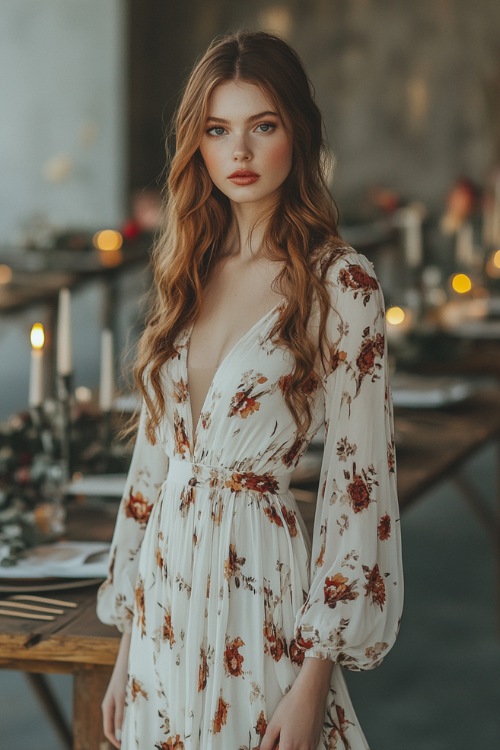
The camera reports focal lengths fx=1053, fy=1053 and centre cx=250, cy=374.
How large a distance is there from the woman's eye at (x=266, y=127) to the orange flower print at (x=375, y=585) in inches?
23.6

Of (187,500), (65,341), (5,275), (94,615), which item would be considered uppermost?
(5,275)

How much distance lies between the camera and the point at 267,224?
1.51 metres

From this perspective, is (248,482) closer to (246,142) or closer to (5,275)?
(246,142)

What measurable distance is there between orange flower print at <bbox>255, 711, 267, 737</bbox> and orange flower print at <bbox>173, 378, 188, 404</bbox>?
1.41 ft

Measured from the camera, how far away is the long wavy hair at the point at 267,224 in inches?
55.3

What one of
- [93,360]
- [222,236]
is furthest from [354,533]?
[93,360]

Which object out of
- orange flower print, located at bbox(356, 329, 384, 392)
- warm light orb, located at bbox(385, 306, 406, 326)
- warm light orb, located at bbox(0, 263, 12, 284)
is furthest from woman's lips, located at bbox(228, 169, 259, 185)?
warm light orb, located at bbox(0, 263, 12, 284)

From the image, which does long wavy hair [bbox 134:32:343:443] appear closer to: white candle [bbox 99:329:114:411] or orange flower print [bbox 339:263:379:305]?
orange flower print [bbox 339:263:379:305]

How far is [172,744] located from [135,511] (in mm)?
349

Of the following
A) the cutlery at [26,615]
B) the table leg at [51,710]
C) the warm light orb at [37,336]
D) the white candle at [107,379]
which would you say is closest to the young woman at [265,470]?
the cutlery at [26,615]

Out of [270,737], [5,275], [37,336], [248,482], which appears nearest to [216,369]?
[248,482]

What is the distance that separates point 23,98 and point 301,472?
26.6 ft

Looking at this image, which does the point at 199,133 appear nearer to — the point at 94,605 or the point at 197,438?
the point at 197,438

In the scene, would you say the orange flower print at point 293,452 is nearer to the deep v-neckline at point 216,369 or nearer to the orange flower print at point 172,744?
the deep v-neckline at point 216,369
